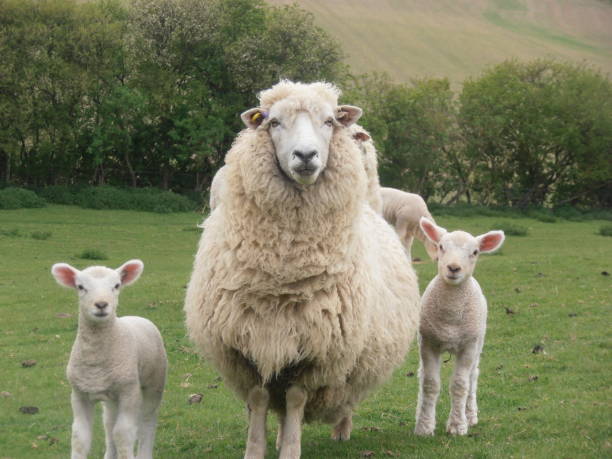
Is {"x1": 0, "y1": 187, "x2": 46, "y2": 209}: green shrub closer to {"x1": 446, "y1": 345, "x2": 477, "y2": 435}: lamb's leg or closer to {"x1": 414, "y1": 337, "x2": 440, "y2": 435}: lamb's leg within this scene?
{"x1": 414, "y1": 337, "x2": 440, "y2": 435}: lamb's leg

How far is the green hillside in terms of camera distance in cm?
6116

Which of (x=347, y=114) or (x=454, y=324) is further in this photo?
(x=454, y=324)

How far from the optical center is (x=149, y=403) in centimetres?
645

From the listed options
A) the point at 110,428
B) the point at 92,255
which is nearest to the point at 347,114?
the point at 110,428

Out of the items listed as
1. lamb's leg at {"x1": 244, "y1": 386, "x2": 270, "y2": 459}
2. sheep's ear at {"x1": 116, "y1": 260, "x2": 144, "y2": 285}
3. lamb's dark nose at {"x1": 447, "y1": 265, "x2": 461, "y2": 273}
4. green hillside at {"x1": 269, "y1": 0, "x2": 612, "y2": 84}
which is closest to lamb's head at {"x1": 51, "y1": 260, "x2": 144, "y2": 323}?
sheep's ear at {"x1": 116, "y1": 260, "x2": 144, "y2": 285}

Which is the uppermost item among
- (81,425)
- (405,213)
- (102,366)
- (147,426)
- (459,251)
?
(459,251)

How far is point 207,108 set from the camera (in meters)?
36.4

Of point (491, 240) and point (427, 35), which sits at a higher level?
point (491, 240)

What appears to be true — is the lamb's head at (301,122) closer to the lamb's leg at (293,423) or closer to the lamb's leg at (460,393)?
the lamb's leg at (293,423)

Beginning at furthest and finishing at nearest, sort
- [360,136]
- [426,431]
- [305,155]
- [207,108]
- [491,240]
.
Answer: [207,108]
[491,240]
[426,431]
[360,136]
[305,155]

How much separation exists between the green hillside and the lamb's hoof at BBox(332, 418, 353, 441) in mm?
47688

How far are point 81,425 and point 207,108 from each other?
31.5 meters

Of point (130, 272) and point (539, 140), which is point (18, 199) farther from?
point (539, 140)

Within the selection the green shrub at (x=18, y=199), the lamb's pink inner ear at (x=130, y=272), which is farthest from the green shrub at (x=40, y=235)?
the lamb's pink inner ear at (x=130, y=272)
